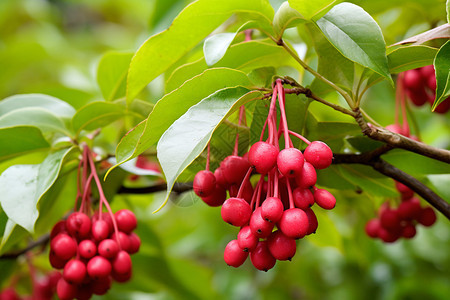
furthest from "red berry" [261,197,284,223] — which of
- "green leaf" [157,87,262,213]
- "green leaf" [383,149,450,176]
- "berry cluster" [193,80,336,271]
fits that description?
"green leaf" [383,149,450,176]

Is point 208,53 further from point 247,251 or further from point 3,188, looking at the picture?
point 3,188

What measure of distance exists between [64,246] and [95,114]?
336mm

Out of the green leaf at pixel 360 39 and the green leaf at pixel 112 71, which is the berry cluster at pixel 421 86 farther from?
the green leaf at pixel 112 71

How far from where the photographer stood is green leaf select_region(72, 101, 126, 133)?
1.20m

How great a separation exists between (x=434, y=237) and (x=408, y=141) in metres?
1.62

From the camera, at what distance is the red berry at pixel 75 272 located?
1.04m

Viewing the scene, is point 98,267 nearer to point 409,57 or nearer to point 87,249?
point 87,249

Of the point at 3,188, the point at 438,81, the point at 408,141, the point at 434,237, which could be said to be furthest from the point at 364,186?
the point at 434,237

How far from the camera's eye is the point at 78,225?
1.08m

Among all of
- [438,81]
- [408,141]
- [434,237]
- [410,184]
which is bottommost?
[434,237]

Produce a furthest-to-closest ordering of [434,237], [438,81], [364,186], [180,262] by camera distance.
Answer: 1. [434,237]
2. [180,262]
3. [364,186]
4. [438,81]

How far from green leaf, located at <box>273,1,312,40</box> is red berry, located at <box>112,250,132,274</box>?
0.56 meters

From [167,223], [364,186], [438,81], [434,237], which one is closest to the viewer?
[438,81]

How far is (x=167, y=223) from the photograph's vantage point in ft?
9.77
